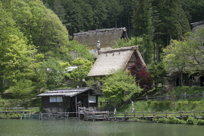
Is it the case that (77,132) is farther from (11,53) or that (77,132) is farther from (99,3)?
(99,3)

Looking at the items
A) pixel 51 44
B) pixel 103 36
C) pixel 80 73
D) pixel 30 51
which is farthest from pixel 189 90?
pixel 103 36

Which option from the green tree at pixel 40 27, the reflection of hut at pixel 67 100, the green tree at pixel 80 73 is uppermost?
the green tree at pixel 40 27

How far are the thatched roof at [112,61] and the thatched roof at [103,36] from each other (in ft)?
67.8

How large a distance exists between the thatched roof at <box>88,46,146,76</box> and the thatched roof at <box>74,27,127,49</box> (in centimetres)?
2067

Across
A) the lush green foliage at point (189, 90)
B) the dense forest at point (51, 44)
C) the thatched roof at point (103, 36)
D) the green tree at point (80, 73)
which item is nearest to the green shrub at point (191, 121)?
the lush green foliage at point (189, 90)

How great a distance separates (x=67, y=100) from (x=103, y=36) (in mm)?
32706

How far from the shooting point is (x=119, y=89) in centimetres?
4119

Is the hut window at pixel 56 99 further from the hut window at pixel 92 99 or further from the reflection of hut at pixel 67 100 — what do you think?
A: the hut window at pixel 92 99

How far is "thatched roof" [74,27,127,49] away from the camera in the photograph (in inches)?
2886

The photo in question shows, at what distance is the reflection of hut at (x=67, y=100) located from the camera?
43.8 m

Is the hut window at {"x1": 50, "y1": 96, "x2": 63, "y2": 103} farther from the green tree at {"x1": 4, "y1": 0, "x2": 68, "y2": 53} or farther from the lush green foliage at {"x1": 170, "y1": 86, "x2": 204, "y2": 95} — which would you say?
the green tree at {"x1": 4, "y1": 0, "x2": 68, "y2": 53}

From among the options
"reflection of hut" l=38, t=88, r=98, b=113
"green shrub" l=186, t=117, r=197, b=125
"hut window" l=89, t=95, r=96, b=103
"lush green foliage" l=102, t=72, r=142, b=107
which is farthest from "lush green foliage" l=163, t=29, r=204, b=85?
"green shrub" l=186, t=117, r=197, b=125

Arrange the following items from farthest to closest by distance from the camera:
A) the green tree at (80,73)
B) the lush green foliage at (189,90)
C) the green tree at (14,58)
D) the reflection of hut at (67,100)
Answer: the green tree at (80,73) → the green tree at (14,58) → the reflection of hut at (67,100) → the lush green foliage at (189,90)

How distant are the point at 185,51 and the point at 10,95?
2527cm
